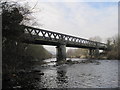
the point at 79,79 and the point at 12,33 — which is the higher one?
the point at 12,33

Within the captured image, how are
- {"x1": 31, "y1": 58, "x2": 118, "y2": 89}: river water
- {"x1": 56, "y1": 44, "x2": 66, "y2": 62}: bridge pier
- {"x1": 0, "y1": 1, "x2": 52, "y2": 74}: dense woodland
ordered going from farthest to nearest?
{"x1": 56, "y1": 44, "x2": 66, "y2": 62}: bridge pier
{"x1": 0, "y1": 1, "x2": 52, "y2": 74}: dense woodland
{"x1": 31, "y1": 58, "x2": 118, "y2": 89}: river water

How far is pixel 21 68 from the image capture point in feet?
76.9

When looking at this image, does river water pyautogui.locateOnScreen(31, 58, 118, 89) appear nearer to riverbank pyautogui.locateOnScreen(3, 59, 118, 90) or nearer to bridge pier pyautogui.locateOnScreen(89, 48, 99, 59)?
riverbank pyautogui.locateOnScreen(3, 59, 118, 90)

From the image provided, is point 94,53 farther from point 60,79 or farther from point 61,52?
point 60,79

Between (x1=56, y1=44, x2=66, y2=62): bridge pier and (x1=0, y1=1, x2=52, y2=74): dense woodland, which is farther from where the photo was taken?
(x1=56, y1=44, x2=66, y2=62): bridge pier

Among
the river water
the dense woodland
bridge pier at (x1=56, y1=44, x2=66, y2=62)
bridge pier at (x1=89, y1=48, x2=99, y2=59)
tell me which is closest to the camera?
the river water

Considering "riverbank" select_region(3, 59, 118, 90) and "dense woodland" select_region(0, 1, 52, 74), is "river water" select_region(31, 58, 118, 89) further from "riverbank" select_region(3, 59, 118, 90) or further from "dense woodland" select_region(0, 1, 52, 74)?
"dense woodland" select_region(0, 1, 52, 74)

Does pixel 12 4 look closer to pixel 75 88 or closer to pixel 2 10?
pixel 2 10

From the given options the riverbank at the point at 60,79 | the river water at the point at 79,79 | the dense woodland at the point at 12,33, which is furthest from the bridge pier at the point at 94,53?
the dense woodland at the point at 12,33

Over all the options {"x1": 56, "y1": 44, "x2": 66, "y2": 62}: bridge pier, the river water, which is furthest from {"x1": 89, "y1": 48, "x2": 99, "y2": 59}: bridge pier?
the river water

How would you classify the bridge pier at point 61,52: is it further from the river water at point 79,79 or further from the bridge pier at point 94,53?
the bridge pier at point 94,53

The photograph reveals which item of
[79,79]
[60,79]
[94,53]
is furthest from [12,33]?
[94,53]

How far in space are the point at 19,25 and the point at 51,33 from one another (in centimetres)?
3624

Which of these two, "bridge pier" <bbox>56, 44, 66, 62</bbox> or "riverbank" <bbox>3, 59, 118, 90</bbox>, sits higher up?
"bridge pier" <bbox>56, 44, 66, 62</bbox>
